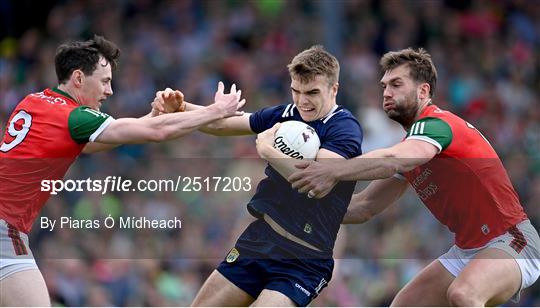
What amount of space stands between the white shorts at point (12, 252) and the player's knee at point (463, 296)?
257 centimetres

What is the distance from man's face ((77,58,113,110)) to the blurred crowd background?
1.75 metres

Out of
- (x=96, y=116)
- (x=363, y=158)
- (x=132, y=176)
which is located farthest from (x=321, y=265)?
(x=132, y=176)

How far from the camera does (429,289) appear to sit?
7.90 meters

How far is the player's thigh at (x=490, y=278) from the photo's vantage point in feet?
24.1

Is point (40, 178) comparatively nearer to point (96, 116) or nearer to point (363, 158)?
point (96, 116)

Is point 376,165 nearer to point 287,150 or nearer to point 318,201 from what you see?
point 318,201

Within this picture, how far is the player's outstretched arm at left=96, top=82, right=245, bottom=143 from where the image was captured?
7480mm

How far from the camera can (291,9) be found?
48.6 feet

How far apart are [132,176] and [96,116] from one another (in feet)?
9.44

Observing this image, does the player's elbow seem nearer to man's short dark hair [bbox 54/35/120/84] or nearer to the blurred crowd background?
man's short dark hair [bbox 54/35/120/84]

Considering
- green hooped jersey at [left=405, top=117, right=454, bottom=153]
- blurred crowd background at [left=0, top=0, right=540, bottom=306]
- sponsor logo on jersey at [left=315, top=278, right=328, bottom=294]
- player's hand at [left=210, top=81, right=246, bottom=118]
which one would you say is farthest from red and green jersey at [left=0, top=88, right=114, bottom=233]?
blurred crowd background at [left=0, top=0, right=540, bottom=306]

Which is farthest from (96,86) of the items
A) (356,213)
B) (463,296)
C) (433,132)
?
(463,296)

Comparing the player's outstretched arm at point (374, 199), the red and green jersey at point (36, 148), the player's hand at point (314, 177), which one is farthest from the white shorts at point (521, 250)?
the red and green jersey at point (36, 148)

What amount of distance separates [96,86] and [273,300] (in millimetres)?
1822
